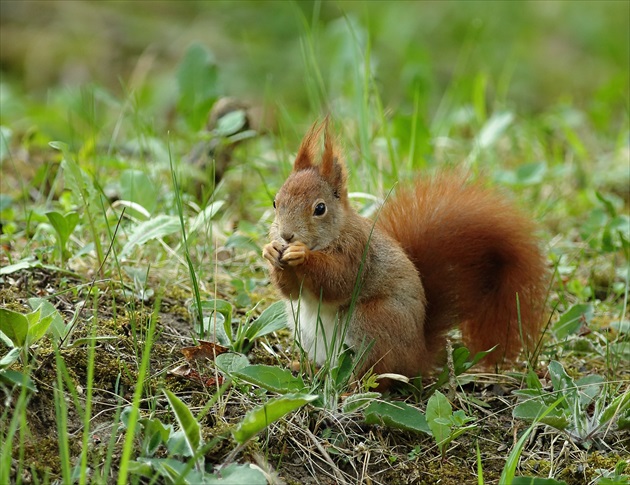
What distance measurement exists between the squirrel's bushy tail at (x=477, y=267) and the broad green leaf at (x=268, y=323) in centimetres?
35

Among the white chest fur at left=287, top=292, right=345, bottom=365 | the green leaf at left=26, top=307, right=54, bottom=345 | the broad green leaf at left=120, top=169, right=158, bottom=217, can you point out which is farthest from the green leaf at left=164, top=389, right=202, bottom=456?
the broad green leaf at left=120, top=169, right=158, bottom=217

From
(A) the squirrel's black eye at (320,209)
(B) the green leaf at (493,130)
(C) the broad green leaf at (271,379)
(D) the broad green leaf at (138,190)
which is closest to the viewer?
(C) the broad green leaf at (271,379)

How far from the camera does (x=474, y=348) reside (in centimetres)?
210

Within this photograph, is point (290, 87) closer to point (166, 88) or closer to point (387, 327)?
point (166, 88)

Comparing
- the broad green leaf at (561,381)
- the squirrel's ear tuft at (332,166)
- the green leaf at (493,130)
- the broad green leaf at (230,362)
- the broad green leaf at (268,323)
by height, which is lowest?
the green leaf at (493,130)

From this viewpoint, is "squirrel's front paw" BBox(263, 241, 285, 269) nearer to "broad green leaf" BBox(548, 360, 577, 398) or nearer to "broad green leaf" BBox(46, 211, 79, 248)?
"broad green leaf" BBox(46, 211, 79, 248)

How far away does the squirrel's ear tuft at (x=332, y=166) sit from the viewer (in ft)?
6.44

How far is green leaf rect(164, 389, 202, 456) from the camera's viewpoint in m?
1.43

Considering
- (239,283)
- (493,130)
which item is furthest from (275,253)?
(493,130)

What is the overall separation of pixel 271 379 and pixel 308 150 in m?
0.59

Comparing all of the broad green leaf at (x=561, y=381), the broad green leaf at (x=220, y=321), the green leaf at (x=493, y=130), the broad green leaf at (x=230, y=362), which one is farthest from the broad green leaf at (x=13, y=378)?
the green leaf at (x=493, y=130)

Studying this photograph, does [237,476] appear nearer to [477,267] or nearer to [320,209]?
[320,209]

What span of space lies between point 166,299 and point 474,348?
772mm

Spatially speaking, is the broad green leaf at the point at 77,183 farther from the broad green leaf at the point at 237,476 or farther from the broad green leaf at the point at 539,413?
the broad green leaf at the point at 539,413
